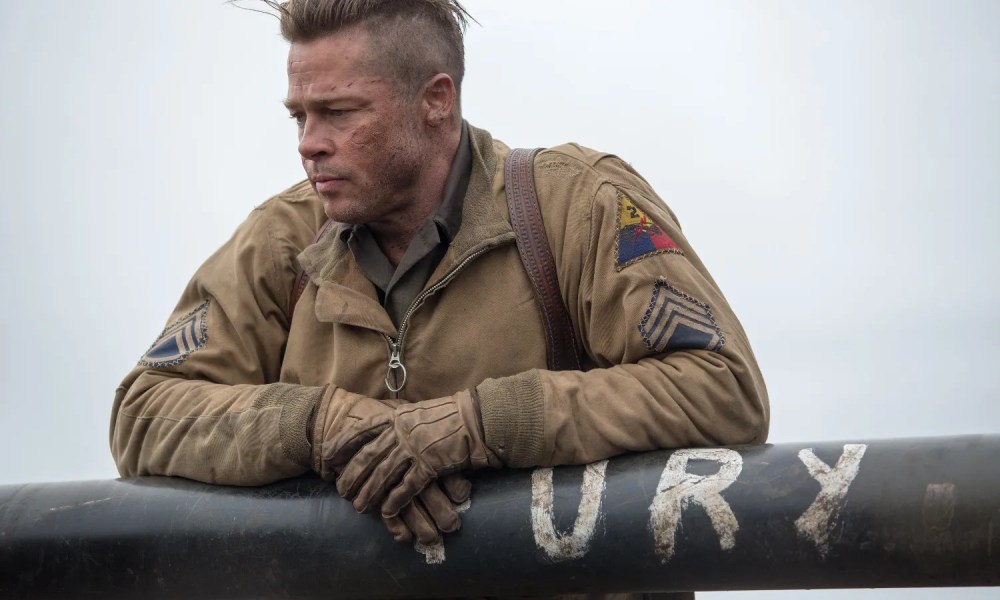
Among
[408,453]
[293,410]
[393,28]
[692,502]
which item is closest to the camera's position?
[692,502]

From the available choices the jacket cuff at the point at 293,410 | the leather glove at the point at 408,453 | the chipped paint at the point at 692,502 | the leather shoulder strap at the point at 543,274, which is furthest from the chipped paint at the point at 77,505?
the chipped paint at the point at 692,502

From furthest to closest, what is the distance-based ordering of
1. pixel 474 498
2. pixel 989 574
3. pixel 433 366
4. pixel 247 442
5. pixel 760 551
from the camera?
pixel 433 366, pixel 247 442, pixel 474 498, pixel 760 551, pixel 989 574

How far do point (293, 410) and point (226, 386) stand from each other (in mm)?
230

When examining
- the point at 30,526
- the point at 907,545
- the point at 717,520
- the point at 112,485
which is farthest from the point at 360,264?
the point at 907,545

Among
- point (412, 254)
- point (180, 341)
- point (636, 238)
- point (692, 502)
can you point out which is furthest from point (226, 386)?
point (692, 502)

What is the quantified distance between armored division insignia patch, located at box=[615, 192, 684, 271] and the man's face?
0.40m

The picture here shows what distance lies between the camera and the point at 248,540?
1.87 metres

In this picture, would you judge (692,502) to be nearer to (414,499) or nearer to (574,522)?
(574,522)

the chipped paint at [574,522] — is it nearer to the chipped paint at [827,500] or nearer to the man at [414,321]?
the man at [414,321]

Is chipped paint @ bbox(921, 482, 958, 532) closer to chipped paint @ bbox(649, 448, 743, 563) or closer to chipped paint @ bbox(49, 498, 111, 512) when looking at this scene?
chipped paint @ bbox(649, 448, 743, 563)

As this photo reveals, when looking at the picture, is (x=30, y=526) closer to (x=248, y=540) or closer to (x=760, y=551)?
(x=248, y=540)

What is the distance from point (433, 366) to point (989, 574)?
96 cm

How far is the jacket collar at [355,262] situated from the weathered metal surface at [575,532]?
35cm

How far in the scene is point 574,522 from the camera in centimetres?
173
